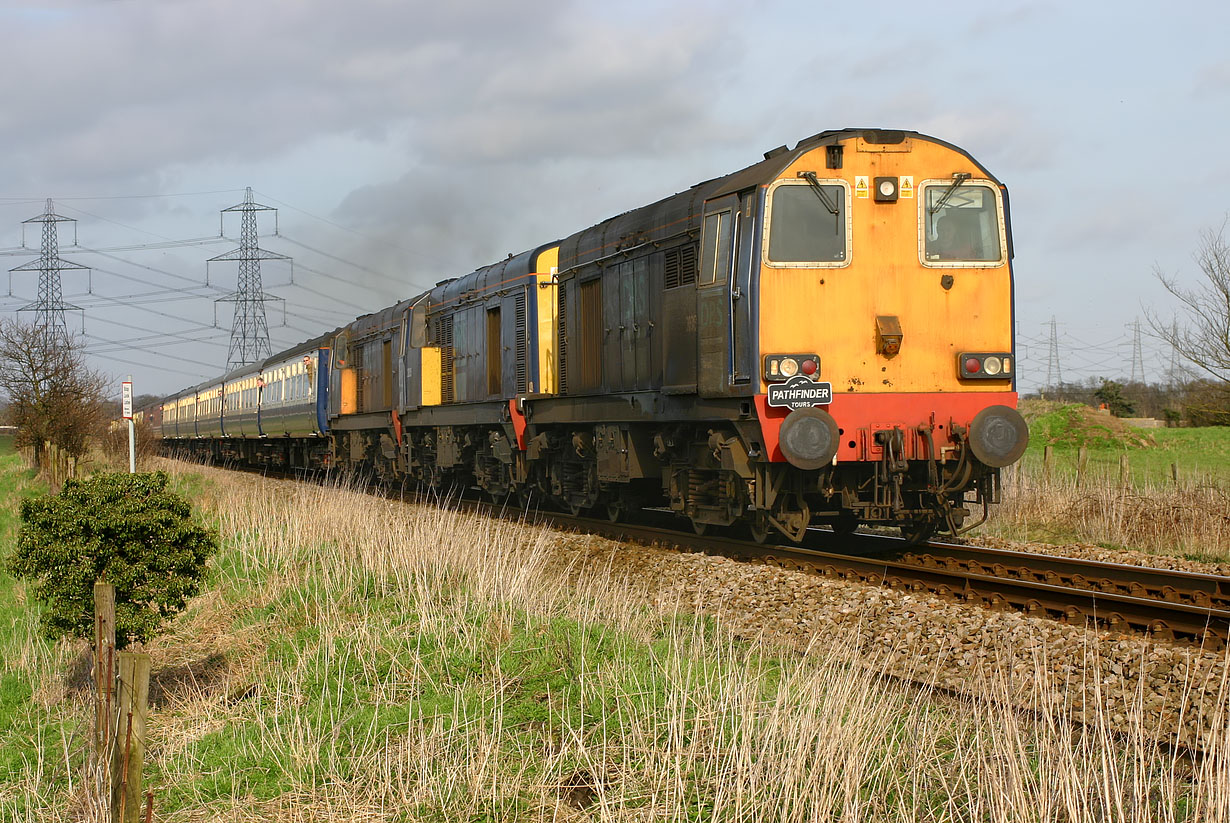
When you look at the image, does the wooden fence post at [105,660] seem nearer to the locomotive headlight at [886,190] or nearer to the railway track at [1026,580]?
the railway track at [1026,580]

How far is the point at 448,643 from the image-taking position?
718 cm

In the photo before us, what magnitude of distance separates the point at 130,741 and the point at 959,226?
8.47 meters

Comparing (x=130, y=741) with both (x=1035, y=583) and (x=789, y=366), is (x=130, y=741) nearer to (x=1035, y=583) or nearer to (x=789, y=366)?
(x=789, y=366)

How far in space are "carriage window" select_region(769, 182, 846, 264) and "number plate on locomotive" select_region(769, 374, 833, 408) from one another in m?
1.17

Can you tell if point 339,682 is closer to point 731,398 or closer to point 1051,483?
point 731,398

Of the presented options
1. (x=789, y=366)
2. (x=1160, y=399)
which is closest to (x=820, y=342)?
(x=789, y=366)

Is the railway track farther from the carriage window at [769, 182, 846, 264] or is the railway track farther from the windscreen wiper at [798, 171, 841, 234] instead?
the windscreen wiper at [798, 171, 841, 234]

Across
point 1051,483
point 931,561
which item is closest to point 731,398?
point 931,561

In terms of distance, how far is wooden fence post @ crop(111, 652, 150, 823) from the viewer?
4477 mm

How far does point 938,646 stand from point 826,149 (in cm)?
506

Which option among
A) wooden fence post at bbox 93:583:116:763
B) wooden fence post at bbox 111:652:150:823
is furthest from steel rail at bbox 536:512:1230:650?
wooden fence post at bbox 93:583:116:763

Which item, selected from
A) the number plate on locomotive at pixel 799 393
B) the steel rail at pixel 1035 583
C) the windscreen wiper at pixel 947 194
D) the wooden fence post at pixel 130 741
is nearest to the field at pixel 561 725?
the wooden fence post at pixel 130 741

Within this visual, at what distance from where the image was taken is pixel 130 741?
4805mm

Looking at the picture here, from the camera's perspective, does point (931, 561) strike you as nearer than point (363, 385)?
Yes
